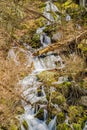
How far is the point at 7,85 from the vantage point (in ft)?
28.1

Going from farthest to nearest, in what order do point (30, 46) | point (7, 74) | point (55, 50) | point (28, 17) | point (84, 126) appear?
point (28, 17) → point (30, 46) → point (55, 50) → point (7, 74) → point (84, 126)

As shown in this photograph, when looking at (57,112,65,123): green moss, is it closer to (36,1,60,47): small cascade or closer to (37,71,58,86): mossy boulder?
(37,71,58,86): mossy boulder

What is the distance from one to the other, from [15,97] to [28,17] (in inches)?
210

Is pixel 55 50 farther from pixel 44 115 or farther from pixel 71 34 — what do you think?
pixel 44 115

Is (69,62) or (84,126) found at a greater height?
(69,62)

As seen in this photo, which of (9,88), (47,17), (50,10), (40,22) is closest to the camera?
(9,88)

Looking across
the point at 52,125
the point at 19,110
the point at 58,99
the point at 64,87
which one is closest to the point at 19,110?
the point at 19,110

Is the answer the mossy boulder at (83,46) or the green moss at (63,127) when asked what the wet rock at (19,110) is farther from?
the mossy boulder at (83,46)

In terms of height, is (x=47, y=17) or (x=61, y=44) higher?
(x=47, y=17)

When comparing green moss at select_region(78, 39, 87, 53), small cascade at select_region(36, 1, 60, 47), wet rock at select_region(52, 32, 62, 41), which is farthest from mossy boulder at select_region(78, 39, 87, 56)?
small cascade at select_region(36, 1, 60, 47)

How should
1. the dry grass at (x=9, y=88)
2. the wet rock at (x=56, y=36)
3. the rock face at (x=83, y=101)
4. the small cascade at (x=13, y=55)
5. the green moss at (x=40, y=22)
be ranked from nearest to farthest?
the dry grass at (x=9, y=88), the rock face at (x=83, y=101), the small cascade at (x=13, y=55), the wet rock at (x=56, y=36), the green moss at (x=40, y=22)

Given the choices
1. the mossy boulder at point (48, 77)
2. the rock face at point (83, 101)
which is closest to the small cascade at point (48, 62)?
the mossy boulder at point (48, 77)

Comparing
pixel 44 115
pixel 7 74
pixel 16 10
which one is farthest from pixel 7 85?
pixel 16 10

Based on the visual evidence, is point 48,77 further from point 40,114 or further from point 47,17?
point 47,17
